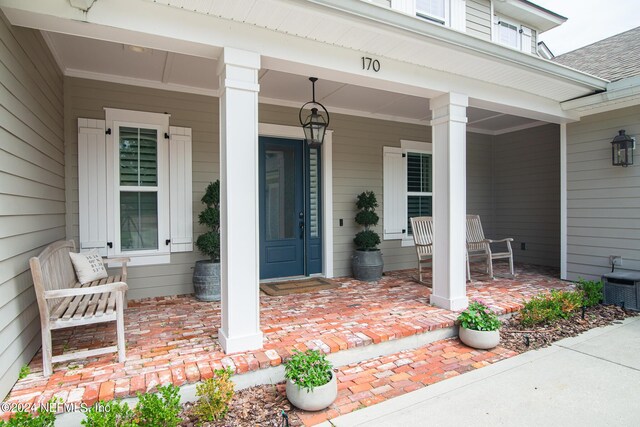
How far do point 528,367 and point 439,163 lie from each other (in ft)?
6.68

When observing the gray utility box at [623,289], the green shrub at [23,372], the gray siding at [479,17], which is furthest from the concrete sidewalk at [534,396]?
the gray siding at [479,17]

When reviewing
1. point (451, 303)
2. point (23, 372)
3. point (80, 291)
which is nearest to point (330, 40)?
point (80, 291)

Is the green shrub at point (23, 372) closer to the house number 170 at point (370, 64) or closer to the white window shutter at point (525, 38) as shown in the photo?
the house number 170 at point (370, 64)

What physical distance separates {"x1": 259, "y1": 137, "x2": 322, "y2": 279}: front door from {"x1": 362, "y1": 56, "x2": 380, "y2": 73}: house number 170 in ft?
6.88

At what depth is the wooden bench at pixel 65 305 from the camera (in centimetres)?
223

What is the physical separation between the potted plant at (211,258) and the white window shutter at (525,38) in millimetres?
5740

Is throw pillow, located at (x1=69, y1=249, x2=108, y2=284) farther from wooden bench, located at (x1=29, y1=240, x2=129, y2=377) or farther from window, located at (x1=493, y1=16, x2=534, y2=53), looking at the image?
window, located at (x1=493, y1=16, x2=534, y2=53)

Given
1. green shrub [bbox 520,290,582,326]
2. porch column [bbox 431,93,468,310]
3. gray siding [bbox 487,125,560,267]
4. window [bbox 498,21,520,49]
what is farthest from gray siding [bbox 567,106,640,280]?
porch column [bbox 431,93,468,310]

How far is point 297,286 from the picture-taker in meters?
4.66

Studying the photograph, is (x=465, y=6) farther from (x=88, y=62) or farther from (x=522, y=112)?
(x=88, y=62)

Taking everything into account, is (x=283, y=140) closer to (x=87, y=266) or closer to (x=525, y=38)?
(x=87, y=266)

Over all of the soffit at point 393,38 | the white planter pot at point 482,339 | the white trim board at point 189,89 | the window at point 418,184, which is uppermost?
the white trim board at point 189,89

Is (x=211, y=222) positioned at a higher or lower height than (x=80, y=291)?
higher

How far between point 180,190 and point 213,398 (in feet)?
9.14
